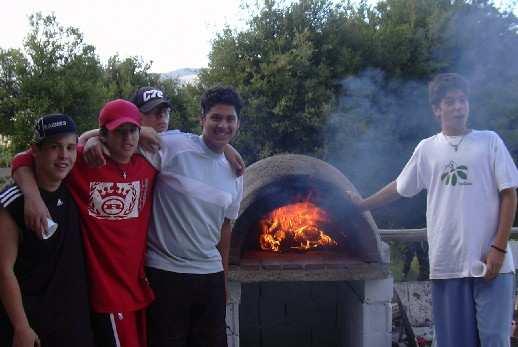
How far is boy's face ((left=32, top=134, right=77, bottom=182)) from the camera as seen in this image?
2.55m

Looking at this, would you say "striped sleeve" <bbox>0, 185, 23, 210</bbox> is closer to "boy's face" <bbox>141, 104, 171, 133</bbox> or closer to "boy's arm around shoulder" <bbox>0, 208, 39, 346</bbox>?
"boy's arm around shoulder" <bbox>0, 208, 39, 346</bbox>

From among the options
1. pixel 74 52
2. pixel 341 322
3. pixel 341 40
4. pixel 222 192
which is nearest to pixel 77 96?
pixel 74 52

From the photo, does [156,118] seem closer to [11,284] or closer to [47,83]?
[11,284]

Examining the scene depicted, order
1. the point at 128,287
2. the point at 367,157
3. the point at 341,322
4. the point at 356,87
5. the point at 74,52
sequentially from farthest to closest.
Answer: the point at 74,52 < the point at 356,87 < the point at 367,157 < the point at 341,322 < the point at 128,287

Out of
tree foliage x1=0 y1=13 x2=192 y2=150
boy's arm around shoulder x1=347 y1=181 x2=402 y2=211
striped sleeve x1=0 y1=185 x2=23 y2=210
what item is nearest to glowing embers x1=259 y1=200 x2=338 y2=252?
boy's arm around shoulder x1=347 y1=181 x2=402 y2=211

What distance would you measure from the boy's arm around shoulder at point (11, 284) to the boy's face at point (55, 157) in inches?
10.5

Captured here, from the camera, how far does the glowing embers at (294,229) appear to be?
4.50 meters

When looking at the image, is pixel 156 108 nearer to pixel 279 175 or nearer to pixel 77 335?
pixel 279 175

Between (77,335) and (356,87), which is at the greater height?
(356,87)

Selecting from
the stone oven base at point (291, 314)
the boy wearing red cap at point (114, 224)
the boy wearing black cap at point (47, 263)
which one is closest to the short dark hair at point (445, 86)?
the boy wearing red cap at point (114, 224)

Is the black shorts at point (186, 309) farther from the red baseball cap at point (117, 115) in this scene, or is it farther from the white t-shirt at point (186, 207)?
the red baseball cap at point (117, 115)

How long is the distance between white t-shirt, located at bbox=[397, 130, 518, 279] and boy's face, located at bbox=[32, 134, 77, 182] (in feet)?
7.03

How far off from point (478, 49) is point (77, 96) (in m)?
8.08

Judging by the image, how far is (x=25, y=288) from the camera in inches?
98.6
